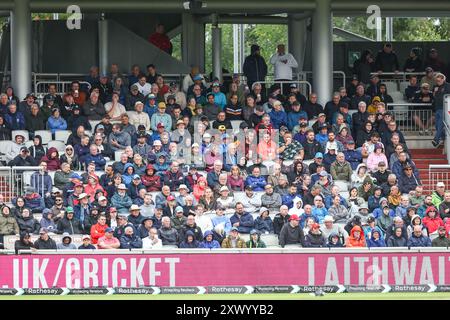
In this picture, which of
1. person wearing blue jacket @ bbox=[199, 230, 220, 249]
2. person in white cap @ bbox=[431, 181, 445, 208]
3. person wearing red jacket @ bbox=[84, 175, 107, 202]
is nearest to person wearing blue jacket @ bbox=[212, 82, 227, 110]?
person wearing red jacket @ bbox=[84, 175, 107, 202]

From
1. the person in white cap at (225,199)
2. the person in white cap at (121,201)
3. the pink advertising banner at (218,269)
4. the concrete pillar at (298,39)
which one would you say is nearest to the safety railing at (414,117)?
the concrete pillar at (298,39)

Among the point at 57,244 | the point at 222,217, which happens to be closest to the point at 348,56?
the point at 222,217

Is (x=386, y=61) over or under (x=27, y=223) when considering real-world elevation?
over

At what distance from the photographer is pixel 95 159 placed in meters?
28.1

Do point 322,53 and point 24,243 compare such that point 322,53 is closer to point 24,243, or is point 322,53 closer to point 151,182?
point 151,182

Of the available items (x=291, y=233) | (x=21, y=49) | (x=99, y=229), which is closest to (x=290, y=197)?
(x=291, y=233)

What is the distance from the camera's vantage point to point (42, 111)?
29.4 m

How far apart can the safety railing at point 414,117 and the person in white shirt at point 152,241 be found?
8535mm

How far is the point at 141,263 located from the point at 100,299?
0.84 m

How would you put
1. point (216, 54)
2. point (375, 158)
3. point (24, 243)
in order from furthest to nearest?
point (216, 54)
point (375, 158)
point (24, 243)

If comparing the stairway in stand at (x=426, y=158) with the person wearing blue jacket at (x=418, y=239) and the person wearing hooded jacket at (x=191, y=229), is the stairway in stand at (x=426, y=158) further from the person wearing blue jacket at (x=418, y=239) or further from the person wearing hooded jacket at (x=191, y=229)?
the person wearing hooded jacket at (x=191, y=229)

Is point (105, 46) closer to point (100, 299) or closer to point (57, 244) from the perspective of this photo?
point (57, 244)

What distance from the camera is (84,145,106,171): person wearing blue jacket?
28.1m

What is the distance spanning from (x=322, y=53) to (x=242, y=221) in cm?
651
